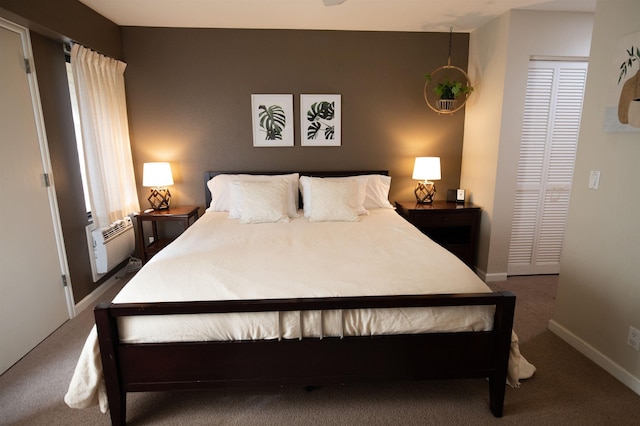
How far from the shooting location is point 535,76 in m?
3.20

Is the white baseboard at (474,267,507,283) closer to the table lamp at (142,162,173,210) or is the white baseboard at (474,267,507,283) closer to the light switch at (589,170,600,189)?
the light switch at (589,170,600,189)

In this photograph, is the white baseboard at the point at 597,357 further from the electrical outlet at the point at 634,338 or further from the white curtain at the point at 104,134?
the white curtain at the point at 104,134

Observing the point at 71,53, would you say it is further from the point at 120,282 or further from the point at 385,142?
the point at 385,142

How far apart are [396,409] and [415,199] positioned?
100 inches

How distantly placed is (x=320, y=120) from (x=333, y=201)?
41.7 inches

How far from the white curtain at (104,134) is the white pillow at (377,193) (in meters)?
2.40

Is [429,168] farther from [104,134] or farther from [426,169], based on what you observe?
[104,134]

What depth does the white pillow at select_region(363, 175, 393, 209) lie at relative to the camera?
3.60 metres

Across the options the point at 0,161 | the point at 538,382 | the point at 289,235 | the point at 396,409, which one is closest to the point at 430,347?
the point at 396,409

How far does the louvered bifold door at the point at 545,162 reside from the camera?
3.22 meters

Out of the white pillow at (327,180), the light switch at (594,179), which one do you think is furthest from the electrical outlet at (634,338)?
the white pillow at (327,180)

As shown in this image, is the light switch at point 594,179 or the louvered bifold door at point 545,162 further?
the louvered bifold door at point 545,162

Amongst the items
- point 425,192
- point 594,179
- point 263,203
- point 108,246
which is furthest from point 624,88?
point 108,246

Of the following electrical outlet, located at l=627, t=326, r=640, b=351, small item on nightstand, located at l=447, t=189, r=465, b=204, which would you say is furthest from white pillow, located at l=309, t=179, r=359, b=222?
electrical outlet, located at l=627, t=326, r=640, b=351
